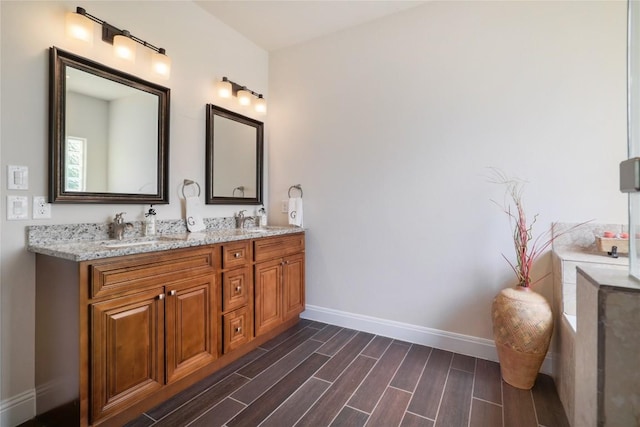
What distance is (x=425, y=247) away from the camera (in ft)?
7.97

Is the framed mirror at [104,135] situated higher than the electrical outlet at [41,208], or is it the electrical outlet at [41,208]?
the framed mirror at [104,135]

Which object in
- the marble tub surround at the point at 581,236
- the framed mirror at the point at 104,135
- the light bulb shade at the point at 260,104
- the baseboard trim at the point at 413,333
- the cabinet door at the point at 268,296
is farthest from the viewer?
the light bulb shade at the point at 260,104

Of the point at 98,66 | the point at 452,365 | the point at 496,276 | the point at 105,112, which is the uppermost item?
the point at 98,66

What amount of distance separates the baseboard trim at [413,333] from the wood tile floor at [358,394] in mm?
64

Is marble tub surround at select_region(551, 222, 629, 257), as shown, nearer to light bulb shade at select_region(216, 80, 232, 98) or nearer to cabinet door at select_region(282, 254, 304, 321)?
cabinet door at select_region(282, 254, 304, 321)

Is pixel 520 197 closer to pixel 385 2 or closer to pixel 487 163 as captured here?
pixel 487 163

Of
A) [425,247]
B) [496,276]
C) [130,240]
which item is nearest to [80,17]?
[130,240]

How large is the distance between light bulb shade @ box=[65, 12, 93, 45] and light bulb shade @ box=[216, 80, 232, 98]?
3.28 feet

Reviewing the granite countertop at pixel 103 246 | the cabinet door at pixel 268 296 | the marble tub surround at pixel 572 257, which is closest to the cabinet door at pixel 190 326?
the granite countertop at pixel 103 246

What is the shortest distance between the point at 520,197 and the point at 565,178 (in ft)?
0.92

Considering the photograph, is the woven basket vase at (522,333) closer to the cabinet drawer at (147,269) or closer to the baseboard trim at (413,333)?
the baseboard trim at (413,333)

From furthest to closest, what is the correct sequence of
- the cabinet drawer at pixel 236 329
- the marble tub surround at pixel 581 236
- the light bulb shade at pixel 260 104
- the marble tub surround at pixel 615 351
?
the light bulb shade at pixel 260 104
the cabinet drawer at pixel 236 329
the marble tub surround at pixel 581 236
the marble tub surround at pixel 615 351

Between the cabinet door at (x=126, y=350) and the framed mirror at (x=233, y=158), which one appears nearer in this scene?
the cabinet door at (x=126, y=350)

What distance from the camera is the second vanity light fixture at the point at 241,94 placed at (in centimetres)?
261
